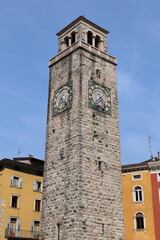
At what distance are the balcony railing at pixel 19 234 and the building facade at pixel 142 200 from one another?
882 cm

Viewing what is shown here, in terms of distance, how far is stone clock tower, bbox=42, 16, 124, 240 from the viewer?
23.8m

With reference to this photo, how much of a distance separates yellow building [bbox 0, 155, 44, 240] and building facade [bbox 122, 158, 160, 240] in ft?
29.6

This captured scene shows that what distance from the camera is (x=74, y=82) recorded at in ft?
90.6

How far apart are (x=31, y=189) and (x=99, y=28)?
55.0 feet

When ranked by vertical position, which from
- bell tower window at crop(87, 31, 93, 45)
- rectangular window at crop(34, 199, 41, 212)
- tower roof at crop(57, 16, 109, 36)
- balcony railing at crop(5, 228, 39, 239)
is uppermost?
tower roof at crop(57, 16, 109, 36)

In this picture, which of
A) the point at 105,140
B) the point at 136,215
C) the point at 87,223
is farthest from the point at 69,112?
the point at 136,215

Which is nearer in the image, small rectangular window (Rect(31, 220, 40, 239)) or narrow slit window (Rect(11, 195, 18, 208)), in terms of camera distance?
narrow slit window (Rect(11, 195, 18, 208))

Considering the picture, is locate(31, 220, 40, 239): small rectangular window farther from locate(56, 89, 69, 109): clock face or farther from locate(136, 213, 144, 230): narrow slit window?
locate(56, 89, 69, 109): clock face

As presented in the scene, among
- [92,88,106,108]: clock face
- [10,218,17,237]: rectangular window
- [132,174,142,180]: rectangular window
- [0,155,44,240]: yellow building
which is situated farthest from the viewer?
[0,155,44,240]: yellow building

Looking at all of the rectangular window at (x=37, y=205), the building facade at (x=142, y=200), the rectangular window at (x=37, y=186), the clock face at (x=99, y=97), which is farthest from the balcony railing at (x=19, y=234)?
the clock face at (x=99, y=97)

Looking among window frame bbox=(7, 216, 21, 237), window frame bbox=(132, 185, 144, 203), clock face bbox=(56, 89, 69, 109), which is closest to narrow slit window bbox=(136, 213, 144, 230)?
window frame bbox=(132, 185, 144, 203)

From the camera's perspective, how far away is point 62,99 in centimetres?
2831

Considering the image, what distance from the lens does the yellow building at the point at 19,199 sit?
3106 centimetres

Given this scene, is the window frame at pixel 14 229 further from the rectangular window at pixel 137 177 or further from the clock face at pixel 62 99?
the clock face at pixel 62 99
